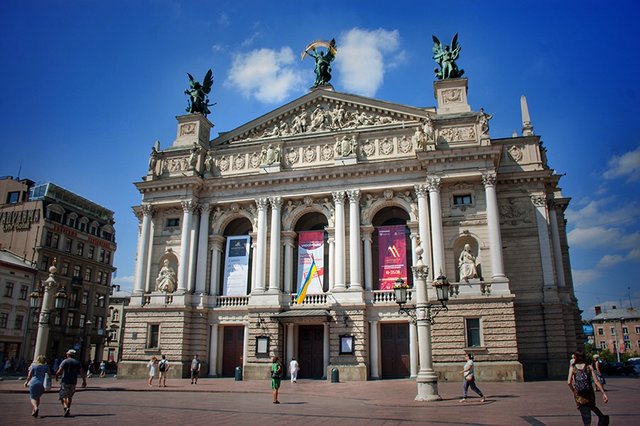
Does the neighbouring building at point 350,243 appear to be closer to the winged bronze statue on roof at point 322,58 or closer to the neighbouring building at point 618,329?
the winged bronze statue on roof at point 322,58

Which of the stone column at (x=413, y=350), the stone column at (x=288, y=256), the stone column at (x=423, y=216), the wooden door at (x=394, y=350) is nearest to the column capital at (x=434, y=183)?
the stone column at (x=423, y=216)

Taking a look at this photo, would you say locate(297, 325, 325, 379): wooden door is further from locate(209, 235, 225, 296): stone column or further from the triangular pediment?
the triangular pediment

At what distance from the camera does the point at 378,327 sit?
122 ft

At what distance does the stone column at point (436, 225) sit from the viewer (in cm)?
3600

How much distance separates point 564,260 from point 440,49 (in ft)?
69.1

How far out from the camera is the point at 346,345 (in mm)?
36250

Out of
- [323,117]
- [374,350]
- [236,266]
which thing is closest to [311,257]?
[236,266]

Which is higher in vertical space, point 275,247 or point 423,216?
point 423,216

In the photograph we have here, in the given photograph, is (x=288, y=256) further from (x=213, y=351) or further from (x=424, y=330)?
(x=424, y=330)

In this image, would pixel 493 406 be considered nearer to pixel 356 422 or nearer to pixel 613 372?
pixel 356 422

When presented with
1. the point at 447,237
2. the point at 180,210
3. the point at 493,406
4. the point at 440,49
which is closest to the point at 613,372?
the point at 447,237

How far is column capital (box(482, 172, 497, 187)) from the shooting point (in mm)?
36719

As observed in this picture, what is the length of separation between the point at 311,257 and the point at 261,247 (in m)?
4.14

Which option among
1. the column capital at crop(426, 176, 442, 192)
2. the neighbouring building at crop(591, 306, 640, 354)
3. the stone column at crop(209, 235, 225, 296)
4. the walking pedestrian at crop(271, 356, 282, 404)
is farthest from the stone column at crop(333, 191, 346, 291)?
the neighbouring building at crop(591, 306, 640, 354)
